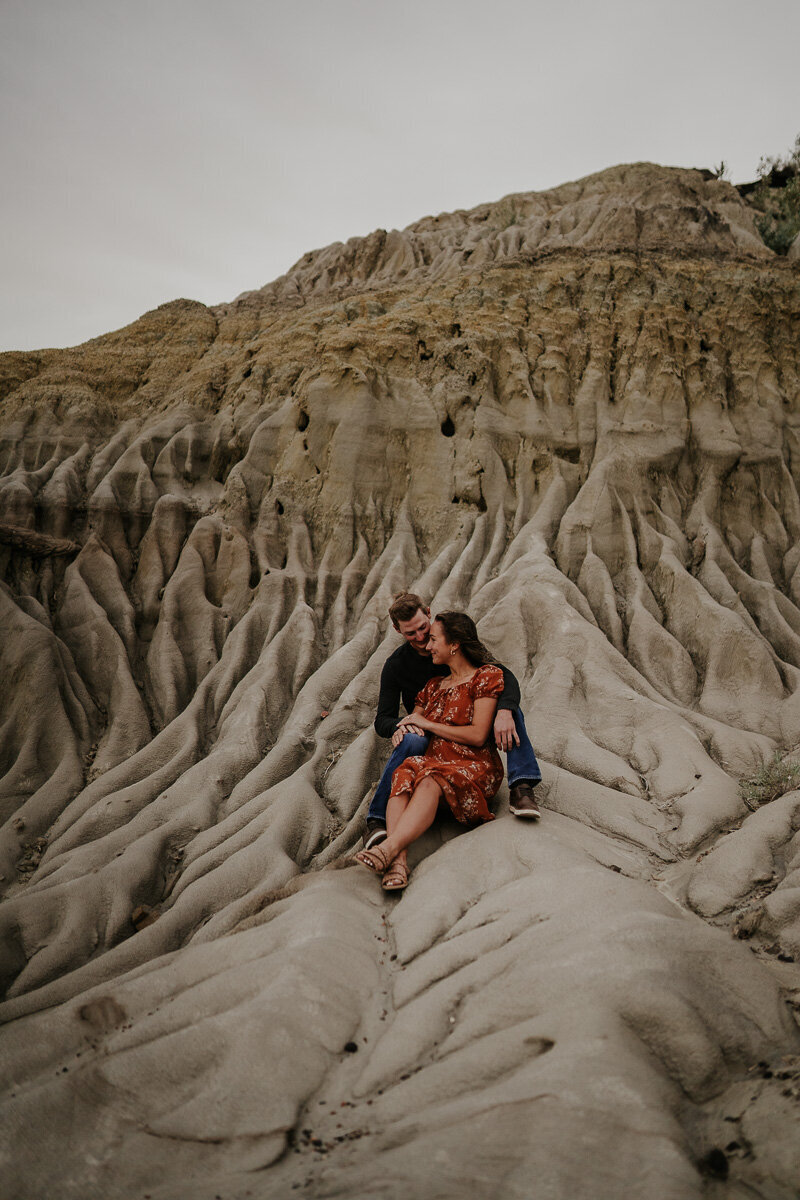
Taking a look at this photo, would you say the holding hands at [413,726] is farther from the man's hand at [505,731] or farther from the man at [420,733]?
the man's hand at [505,731]

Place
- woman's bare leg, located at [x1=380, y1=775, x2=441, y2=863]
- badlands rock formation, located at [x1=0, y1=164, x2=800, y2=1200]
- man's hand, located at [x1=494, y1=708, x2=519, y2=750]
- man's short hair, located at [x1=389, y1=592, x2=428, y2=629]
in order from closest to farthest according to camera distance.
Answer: badlands rock formation, located at [x1=0, y1=164, x2=800, y2=1200], woman's bare leg, located at [x1=380, y1=775, x2=441, y2=863], man's hand, located at [x1=494, y1=708, x2=519, y2=750], man's short hair, located at [x1=389, y1=592, x2=428, y2=629]

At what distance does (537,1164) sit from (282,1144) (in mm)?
1206

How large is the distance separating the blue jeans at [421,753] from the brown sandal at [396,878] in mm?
620

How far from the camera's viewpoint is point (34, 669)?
428 inches

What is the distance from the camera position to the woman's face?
245 inches

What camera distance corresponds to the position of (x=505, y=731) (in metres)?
5.95

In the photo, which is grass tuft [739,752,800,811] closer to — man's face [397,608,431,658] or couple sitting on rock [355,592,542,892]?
couple sitting on rock [355,592,542,892]

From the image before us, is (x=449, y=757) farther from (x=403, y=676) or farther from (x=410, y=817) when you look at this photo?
(x=403, y=676)

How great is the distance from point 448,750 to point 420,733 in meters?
0.28

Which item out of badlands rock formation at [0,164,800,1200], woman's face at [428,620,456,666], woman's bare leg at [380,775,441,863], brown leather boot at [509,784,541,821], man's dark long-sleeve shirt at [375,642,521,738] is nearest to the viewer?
badlands rock formation at [0,164,800,1200]

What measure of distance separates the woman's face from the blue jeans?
2.34 ft

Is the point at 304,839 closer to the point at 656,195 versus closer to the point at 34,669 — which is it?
the point at 34,669

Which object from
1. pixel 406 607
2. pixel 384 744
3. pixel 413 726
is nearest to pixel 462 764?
pixel 413 726

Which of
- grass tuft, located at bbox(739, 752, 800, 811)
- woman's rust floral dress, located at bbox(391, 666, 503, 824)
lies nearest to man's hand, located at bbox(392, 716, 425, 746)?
woman's rust floral dress, located at bbox(391, 666, 503, 824)
